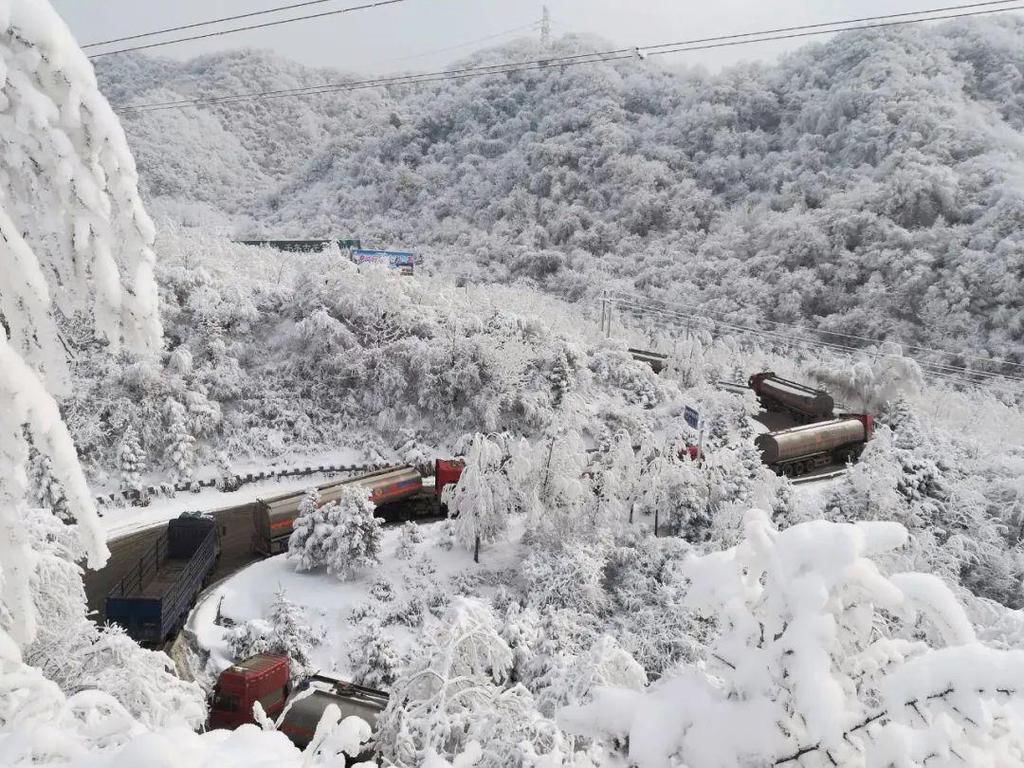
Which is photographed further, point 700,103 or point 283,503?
point 700,103

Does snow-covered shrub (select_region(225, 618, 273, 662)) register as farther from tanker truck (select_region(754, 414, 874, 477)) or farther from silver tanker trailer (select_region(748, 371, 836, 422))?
silver tanker trailer (select_region(748, 371, 836, 422))

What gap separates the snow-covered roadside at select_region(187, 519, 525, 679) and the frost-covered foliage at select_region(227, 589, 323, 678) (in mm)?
377

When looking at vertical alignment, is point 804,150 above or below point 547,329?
above

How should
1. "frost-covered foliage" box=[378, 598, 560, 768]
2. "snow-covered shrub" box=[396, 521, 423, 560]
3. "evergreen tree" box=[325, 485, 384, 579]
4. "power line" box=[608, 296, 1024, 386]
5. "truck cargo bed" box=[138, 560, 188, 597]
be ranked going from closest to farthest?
"frost-covered foliage" box=[378, 598, 560, 768] → "truck cargo bed" box=[138, 560, 188, 597] → "evergreen tree" box=[325, 485, 384, 579] → "snow-covered shrub" box=[396, 521, 423, 560] → "power line" box=[608, 296, 1024, 386]

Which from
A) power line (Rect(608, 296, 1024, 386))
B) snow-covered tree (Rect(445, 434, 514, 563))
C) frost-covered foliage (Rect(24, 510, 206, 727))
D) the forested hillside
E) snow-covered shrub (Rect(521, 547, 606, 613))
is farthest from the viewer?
the forested hillside

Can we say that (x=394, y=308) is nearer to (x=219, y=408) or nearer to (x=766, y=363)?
(x=219, y=408)

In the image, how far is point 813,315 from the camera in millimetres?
59875

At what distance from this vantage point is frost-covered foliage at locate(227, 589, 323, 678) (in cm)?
1781

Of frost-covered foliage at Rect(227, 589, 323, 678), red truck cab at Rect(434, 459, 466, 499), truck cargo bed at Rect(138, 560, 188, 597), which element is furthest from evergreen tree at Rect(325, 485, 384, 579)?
truck cargo bed at Rect(138, 560, 188, 597)

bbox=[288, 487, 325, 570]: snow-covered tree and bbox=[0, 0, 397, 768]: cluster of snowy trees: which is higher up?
bbox=[0, 0, 397, 768]: cluster of snowy trees

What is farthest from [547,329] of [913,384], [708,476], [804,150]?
[804,150]

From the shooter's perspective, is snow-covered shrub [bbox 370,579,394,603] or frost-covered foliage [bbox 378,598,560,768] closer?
frost-covered foliage [bbox 378,598,560,768]

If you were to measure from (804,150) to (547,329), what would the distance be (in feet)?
184

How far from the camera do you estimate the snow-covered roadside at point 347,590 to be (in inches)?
749
